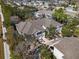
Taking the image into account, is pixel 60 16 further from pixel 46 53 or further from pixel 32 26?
pixel 46 53

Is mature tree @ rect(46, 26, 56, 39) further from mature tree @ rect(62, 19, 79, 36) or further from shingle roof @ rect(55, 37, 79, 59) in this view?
shingle roof @ rect(55, 37, 79, 59)

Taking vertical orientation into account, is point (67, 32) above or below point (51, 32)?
above

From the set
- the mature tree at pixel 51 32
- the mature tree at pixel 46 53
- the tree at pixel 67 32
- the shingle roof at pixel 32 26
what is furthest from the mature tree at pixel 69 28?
the mature tree at pixel 46 53

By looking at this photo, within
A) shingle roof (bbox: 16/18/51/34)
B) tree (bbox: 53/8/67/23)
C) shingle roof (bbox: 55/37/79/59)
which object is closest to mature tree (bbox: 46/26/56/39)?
shingle roof (bbox: 16/18/51/34)

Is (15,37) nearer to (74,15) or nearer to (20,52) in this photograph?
(20,52)

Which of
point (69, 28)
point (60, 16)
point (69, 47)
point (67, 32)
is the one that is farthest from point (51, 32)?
point (69, 47)

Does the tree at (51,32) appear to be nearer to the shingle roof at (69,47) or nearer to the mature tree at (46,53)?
the mature tree at (46,53)

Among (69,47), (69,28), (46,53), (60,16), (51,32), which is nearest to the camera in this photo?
(69,47)

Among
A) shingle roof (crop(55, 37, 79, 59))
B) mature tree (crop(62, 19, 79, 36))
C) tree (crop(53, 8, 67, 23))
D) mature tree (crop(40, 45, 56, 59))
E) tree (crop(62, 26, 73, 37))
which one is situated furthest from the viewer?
tree (crop(53, 8, 67, 23))
